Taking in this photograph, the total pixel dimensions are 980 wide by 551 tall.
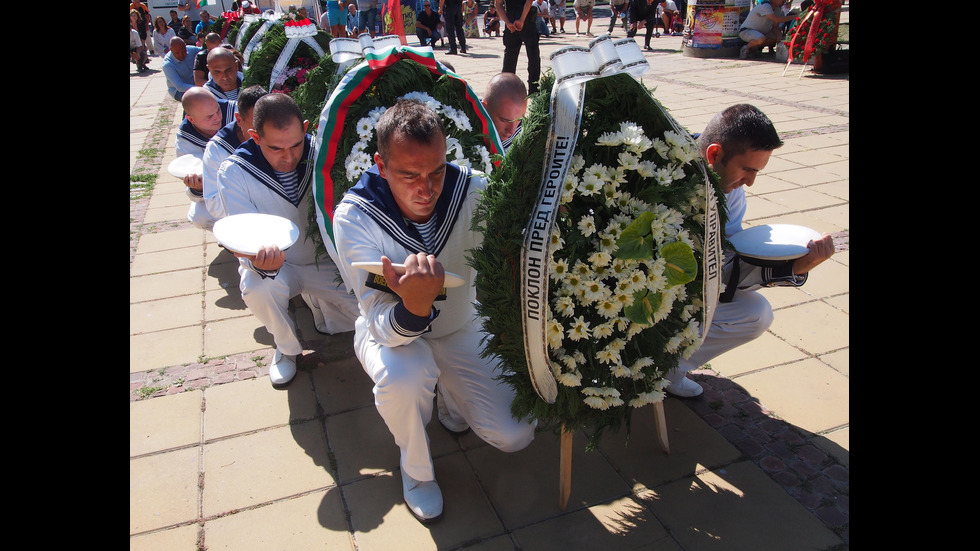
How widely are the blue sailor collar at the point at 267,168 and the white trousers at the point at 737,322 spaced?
2.40m

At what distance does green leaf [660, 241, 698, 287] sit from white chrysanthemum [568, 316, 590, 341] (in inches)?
14.6

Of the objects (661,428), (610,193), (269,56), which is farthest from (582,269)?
(269,56)

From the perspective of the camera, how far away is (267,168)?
3.94m

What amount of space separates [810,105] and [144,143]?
33.4ft

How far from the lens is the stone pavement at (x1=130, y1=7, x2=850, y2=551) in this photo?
267cm

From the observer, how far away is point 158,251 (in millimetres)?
5984

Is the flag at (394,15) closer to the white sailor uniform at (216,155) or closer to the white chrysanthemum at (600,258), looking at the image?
the white sailor uniform at (216,155)

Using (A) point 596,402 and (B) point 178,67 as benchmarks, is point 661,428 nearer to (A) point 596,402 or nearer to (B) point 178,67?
(A) point 596,402

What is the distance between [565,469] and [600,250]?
3.08ft

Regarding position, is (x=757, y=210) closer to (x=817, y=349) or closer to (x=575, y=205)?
(x=817, y=349)

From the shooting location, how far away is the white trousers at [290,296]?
3.68 m

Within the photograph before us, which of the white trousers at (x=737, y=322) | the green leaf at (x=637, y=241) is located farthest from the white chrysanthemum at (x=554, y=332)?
the white trousers at (x=737, y=322)

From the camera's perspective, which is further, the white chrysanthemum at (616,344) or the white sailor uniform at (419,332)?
the white sailor uniform at (419,332)

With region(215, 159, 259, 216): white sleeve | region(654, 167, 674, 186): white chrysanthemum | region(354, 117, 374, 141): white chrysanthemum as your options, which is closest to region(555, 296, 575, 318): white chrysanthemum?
region(654, 167, 674, 186): white chrysanthemum
